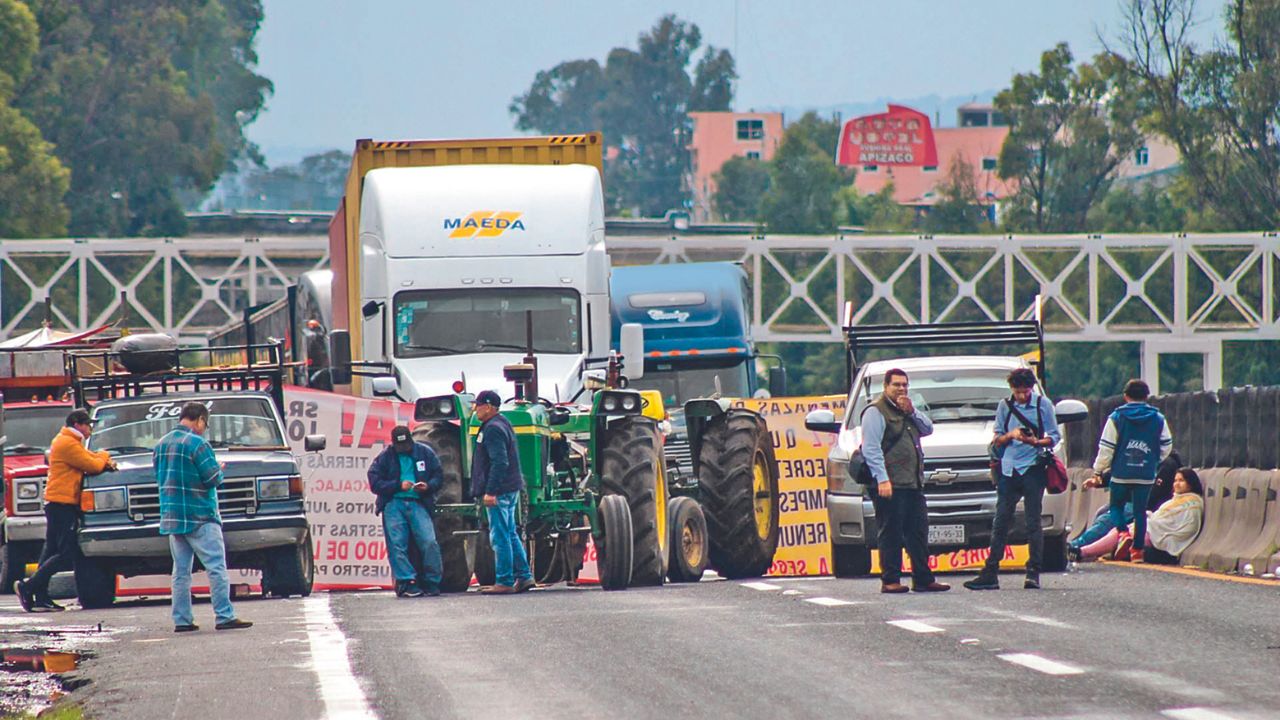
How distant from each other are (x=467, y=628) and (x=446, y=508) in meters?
3.95

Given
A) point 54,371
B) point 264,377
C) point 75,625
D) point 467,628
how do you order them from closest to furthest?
point 467,628
point 75,625
point 264,377
point 54,371

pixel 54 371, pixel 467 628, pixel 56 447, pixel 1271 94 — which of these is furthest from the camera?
pixel 1271 94

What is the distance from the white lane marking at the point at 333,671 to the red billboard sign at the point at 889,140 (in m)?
138

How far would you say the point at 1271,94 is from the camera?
77.8 m

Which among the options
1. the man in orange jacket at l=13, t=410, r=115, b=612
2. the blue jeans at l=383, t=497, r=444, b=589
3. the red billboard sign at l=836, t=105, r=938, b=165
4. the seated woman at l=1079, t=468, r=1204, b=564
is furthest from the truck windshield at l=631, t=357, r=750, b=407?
the red billboard sign at l=836, t=105, r=938, b=165

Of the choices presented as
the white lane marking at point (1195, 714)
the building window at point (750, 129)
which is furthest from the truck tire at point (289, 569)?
the building window at point (750, 129)

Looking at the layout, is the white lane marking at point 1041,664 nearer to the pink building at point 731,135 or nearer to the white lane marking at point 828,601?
the white lane marking at point 828,601

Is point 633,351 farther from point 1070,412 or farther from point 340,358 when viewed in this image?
point 1070,412

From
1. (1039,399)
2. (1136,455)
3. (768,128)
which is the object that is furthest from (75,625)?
(768,128)

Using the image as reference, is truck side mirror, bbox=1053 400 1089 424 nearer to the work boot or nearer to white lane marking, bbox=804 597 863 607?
the work boot

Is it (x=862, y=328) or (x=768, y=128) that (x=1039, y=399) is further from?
(x=768, y=128)

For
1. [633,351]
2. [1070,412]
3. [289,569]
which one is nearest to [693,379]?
[633,351]

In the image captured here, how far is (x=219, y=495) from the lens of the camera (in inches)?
799

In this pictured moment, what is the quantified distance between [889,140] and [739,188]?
587 inches
